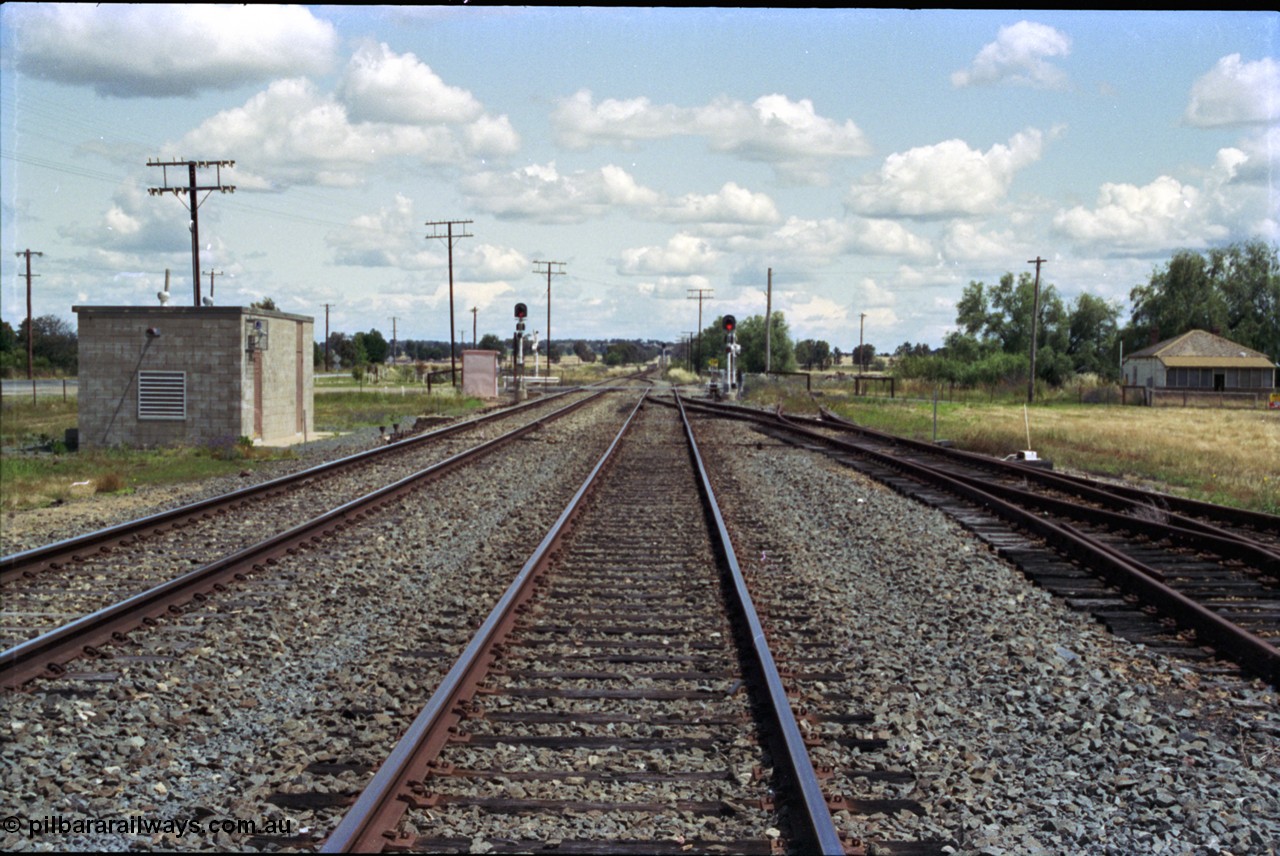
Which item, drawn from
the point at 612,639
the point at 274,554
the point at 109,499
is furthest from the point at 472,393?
the point at 612,639

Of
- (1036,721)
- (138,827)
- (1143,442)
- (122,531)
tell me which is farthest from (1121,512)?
(1143,442)

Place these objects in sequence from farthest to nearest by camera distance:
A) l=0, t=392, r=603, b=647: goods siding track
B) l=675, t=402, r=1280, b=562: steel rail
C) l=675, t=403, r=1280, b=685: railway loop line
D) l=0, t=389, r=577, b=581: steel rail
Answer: l=675, t=402, r=1280, b=562: steel rail < l=0, t=389, r=577, b=581: steel rail < l=0, t=392, r=603, b=647: goods siding track < l=675, t=403, r=1280, b=685: railway loop line

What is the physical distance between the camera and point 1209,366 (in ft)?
227

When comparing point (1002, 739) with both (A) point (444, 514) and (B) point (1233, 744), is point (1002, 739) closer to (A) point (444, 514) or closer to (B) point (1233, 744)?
(B) point (1233, 744)

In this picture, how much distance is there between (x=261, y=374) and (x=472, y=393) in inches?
1035

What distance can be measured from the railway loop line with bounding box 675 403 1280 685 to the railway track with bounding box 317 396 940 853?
2944 mm

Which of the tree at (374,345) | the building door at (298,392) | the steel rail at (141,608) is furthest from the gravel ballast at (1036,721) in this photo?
the tree at (374,345)

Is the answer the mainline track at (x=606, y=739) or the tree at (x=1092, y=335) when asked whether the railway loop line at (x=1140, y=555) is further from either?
the tree at (x=1092, y=335)

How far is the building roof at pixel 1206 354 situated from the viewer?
69.0 metres

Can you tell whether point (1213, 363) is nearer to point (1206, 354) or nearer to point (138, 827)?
point (1206, 354)

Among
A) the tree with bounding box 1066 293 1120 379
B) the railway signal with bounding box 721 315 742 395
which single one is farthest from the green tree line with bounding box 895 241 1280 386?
the railway signal with bounding box 721 315 742 395

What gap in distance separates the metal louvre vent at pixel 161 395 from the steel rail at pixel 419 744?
16.7 m

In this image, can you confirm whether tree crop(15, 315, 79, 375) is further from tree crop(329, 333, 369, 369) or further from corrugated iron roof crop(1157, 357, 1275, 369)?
corrugated iron roof crop(1157, 357, 1275, 369)

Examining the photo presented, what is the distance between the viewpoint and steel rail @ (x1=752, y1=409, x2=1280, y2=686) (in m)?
7.11
